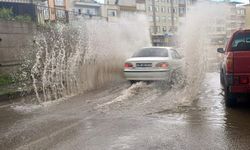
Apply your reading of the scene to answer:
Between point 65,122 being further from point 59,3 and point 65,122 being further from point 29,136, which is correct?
point 59,3

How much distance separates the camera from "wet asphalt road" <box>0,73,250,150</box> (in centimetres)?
583

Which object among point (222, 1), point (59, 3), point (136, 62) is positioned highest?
point (59, 3)

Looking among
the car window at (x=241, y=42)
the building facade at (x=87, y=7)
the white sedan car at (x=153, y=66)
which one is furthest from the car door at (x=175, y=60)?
the building facade at (x=87, y=7)

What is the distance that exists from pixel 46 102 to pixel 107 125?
12.9 ft

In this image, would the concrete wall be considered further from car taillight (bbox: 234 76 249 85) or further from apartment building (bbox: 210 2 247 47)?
car taillight (bbox: 234 76 249 85)

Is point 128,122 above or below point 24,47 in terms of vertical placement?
below

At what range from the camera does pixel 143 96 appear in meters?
10.7

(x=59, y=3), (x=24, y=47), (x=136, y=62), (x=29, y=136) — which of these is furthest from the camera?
(x=59, y=3)

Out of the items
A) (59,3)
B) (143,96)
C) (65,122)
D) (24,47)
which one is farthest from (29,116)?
(59,3)

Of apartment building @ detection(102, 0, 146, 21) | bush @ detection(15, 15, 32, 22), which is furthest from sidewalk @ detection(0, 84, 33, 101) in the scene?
apartment building @ detection(102, 0, 146, 21)

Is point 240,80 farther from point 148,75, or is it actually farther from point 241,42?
point 148,75

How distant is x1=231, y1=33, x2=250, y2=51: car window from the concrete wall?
968 centimetres

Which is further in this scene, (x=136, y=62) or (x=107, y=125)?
(x=136, y=62)

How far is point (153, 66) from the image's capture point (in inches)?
514
